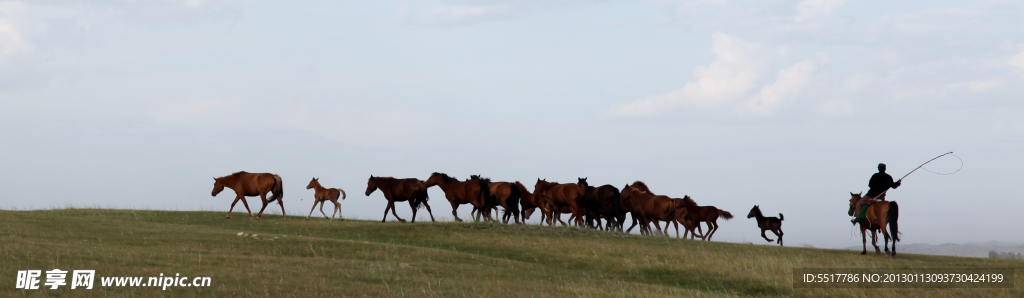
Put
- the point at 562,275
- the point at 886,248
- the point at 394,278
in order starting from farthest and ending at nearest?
the point at 886,248 → the point at 562,275 → the point at 394,278

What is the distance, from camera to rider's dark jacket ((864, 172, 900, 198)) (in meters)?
21.7

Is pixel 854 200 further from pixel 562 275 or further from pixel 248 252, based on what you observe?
pixel 248 252

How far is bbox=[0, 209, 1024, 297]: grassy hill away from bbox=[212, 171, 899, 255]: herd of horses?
95.2 inches

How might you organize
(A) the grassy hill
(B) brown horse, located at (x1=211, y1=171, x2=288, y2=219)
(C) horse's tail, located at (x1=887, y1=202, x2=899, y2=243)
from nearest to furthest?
(A) the grassy hill → (C) horse's tail, located at (x1=887, y1=202, x2=899, y2=243) → (B) brown horse, located at (x1=211, y1=171, x2=288, y2=219)

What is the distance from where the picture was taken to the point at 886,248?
70.4ft

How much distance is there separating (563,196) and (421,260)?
12.6 m

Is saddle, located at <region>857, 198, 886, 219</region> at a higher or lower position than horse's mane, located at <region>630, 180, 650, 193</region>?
lower

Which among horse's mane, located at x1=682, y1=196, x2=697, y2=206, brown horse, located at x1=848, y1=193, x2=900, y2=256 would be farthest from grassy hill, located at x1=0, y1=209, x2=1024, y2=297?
horse's mane, located at x1=682, y1=196, x2=697, y2=206

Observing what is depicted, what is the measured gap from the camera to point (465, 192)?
2933 centimetres

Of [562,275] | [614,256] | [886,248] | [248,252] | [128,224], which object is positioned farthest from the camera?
→ [128,224]

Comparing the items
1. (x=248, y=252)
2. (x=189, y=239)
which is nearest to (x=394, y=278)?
(x=248, y=252)

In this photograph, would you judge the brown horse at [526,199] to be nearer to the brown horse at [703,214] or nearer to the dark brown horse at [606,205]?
the dark brown horse at [606,205]

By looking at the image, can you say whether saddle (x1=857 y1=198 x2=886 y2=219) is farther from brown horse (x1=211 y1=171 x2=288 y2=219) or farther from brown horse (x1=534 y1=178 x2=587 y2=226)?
brown horse (x1=211 y1=171 x2=288 y2=219)

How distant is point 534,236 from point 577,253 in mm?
3576
